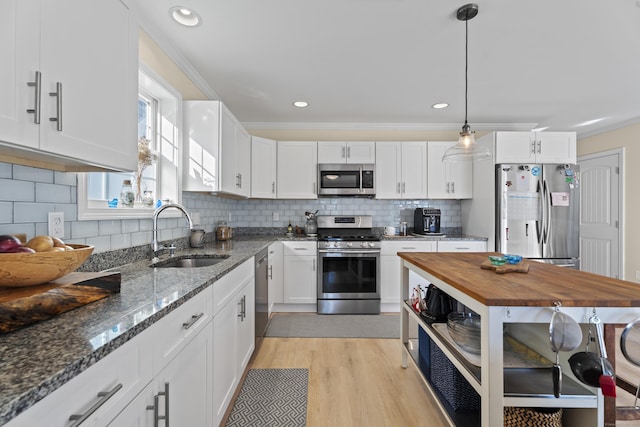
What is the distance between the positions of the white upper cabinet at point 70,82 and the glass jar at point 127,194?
0.58 metres

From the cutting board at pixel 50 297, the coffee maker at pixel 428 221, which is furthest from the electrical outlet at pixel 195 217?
the coffee maker at pixel 428 221

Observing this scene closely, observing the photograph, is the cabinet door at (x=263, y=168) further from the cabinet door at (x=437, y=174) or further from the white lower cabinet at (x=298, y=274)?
the cabinet door at (x=437, y=174)

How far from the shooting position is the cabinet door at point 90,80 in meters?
0.91

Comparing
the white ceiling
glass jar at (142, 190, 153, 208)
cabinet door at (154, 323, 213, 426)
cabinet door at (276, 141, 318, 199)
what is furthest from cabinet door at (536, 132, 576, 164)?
glass jar at (142, 190, 153, 208)

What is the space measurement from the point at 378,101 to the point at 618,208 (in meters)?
3.87

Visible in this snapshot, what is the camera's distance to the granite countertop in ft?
1.71

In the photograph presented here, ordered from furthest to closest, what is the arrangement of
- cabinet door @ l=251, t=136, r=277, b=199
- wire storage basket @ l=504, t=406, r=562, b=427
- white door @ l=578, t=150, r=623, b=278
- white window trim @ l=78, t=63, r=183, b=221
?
white door @ l=578, t=150, r=623, b=278
cabinet door @ l=251, t=136, r=277, b=199
white window trim @ l=78, t=63, r=183, b=221
wire storage basket @ l=504, t=406, r=562, b=427

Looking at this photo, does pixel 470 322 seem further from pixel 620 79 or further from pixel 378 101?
pixel 620 79

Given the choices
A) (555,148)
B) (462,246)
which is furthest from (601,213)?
(462,246)

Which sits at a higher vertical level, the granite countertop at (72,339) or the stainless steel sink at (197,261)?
the granite countertop at (72,339)

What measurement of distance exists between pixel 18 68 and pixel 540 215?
430 cm

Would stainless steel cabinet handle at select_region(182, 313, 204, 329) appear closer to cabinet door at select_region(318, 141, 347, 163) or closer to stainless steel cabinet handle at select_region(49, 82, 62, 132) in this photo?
stainless steel cabinet handle at select_region(49, 82, 62, 132)

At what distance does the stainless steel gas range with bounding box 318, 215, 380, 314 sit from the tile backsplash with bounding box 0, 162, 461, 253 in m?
0.75

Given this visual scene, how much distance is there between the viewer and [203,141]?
254 centimetres
